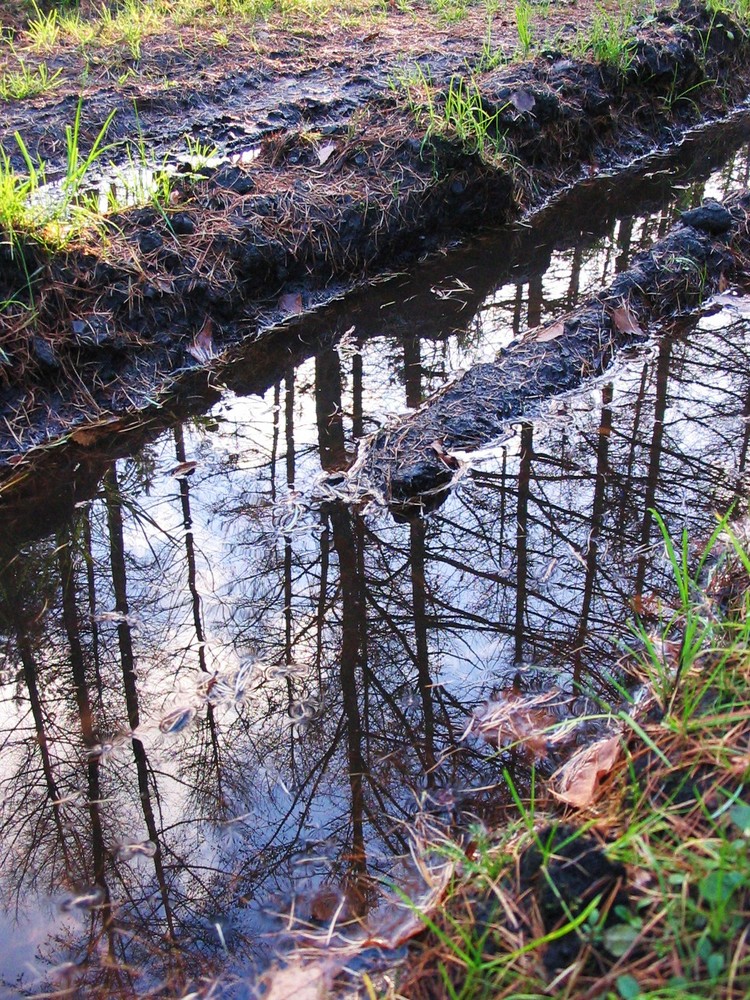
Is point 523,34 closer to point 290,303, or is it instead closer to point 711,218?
point 711,218

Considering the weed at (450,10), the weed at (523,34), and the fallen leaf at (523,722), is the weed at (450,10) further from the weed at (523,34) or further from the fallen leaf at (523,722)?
the fallen leaf at (523,722)

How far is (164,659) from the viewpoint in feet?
7.81

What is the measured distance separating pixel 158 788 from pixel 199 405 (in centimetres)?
189

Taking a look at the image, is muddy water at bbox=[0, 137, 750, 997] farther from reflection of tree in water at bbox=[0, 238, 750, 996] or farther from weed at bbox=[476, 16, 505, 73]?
weed at bbox=[476, 16, 505, 73]

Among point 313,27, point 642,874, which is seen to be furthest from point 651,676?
point 313,27

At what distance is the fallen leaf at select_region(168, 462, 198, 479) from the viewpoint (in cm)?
→ 315

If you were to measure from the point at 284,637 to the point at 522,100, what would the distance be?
391cm

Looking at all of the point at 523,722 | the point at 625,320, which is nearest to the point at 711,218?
the point at 625,320

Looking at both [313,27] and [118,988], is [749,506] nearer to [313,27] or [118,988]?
[118,988]

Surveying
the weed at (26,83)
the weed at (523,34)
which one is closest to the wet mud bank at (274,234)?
the weed at (523,34)

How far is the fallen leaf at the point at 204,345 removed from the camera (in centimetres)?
375

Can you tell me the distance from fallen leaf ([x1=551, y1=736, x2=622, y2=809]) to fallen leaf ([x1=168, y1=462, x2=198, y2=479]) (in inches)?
72.4

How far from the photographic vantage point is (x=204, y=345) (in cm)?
377

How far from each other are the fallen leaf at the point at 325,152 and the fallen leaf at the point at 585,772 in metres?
3.47
